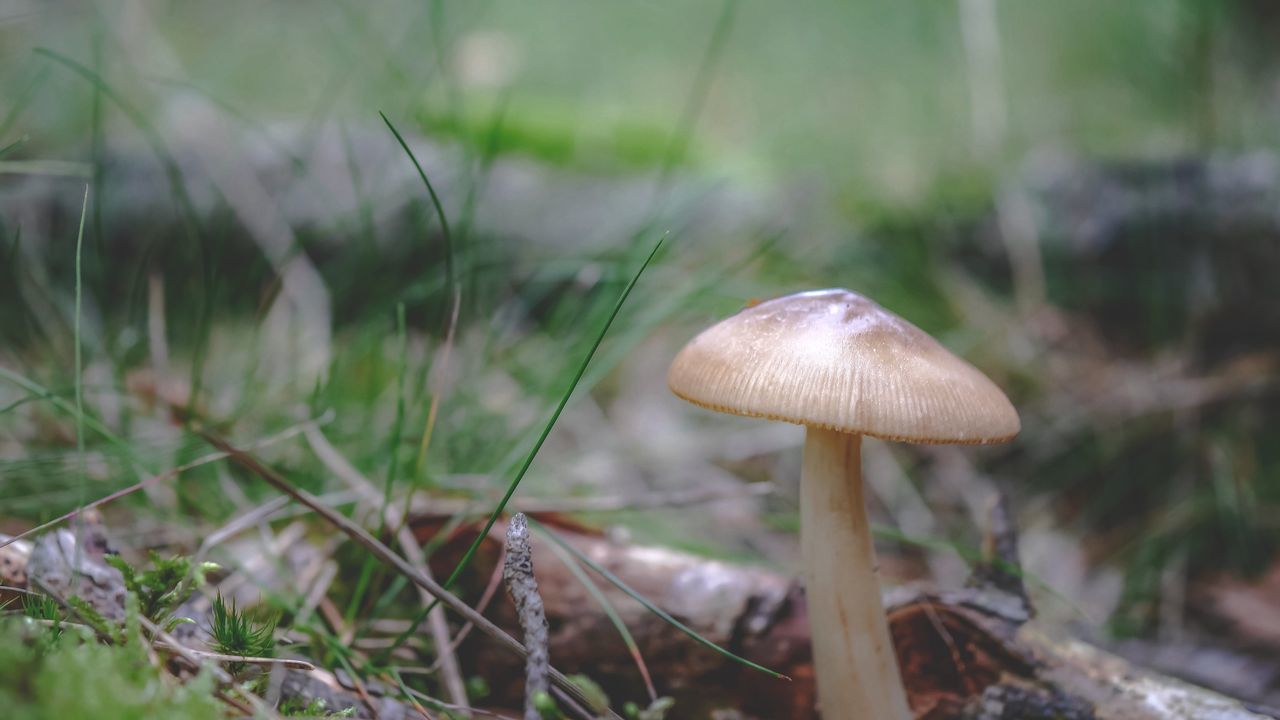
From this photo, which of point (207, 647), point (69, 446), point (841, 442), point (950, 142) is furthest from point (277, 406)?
point (950, 142)

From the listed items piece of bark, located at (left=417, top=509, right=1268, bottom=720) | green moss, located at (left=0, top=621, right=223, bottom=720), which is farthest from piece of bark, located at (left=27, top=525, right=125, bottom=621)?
piece of bark, located at (left=417, top=509, right=1268, bottom=720)

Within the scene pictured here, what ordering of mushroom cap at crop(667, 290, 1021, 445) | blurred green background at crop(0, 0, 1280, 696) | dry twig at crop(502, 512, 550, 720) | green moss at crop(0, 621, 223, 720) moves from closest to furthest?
green moss at crop(0, 621, 223, 720)
dry twig at crop(502, 512, 550, 720)
mushroom cap at crop(667, 290, 1021, 445)
blurred green background at crop(0, 0, 1280, 696)

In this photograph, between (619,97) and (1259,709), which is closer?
(1259,709)

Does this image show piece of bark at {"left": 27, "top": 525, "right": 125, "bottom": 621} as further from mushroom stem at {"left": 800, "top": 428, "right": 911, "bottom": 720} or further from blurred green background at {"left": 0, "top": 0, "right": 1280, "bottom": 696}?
mushroom stem at {"left": 800, "top": 428, "right": 911, "bottom": 720}

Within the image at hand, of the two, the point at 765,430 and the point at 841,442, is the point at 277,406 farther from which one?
the point at 765,430

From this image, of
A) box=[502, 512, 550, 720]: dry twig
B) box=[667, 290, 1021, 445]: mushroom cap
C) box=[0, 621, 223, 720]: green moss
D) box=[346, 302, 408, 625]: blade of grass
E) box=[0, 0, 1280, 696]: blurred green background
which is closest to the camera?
box=[0, 621, 223, 720]: green moss

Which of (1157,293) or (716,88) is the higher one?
(716,88)

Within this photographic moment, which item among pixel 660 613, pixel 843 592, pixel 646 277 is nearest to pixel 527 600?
pixel 660 613

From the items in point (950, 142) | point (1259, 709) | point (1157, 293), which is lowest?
point (1259, 709)
